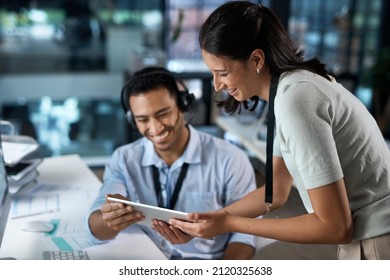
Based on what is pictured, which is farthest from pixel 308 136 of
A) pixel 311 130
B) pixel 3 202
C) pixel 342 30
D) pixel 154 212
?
pixel 342 30

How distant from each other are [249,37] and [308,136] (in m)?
0.24

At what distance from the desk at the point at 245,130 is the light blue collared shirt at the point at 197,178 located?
21.2 inches

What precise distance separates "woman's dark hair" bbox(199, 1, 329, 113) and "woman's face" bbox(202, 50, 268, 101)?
1cm

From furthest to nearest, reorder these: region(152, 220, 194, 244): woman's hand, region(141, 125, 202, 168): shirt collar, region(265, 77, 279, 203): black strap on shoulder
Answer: region(141, 125, 202, 168): shirt collar, region(152, 220, 194, 244): woman's hand, region(265, 77, 279, 203): black strap on shoulder

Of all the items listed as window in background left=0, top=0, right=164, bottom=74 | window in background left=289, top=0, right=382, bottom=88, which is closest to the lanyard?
window in background left=0, top=0, right=164, bottom=74

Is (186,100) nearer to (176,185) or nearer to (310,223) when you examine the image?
(176,185)

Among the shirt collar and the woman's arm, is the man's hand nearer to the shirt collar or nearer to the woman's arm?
the woman's arm

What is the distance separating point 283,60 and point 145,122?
62 cm

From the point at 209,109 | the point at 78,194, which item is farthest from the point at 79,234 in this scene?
the point at 209,109

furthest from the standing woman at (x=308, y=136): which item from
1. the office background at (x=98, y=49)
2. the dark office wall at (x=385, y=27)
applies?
the dark office wall at (x=385, y=27)

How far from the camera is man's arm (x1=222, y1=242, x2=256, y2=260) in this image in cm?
154

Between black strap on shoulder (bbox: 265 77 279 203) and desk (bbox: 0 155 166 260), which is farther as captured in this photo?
desk (bbox: 0 155 166 260)

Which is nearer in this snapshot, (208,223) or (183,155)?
(208,223)

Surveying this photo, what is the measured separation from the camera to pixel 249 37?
1.09m
